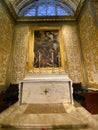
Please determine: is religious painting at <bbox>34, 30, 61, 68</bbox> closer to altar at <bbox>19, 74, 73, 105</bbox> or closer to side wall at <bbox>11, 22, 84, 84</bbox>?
side wall at <bbox>11, 22, 84, 84</bbox>

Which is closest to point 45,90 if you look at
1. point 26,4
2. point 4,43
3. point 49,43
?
point 4,43

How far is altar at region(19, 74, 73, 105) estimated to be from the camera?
3172 mm

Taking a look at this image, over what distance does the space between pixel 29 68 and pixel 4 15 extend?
12.2 feet

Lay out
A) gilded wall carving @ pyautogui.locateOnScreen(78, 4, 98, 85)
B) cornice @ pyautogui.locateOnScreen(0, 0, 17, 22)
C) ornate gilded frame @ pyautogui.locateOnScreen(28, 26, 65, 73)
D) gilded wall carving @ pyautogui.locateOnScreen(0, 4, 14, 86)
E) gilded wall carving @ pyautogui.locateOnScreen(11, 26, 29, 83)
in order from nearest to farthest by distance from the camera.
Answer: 1. gilded wall carving @ pyautogui.locateOnScreen(78, 4, 98, 85)
2. gilded wall carving @ pyautogui.locateOnScreen(0, 4, 14, 86)
3. cornice @ pyautogui.locateOnScreen(0, 0, 17, 22)
4. ornate gilded frame @ pyautogui.locateOnScreen(28, 26, 65, 73)
5. gilded wall carving @ pyautogui.locateOnScreen(11, 26, 29, 83)

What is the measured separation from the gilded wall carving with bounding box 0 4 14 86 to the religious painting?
1.81 metres

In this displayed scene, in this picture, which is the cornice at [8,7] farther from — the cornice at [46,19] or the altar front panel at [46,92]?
the altar front panel at [46,92]

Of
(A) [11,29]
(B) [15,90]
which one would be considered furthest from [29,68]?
(A) [11,29]

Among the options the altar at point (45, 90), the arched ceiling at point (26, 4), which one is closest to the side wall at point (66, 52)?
the arched ceiling at point (26, 4)

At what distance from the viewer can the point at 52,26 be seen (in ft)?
23.5

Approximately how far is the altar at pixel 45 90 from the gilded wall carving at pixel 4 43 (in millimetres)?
2636

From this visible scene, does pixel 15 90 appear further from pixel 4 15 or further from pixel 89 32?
pixel 89 32

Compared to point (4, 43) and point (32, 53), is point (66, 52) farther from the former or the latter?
point (4, 43)

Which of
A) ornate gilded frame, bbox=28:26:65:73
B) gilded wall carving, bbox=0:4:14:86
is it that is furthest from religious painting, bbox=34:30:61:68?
gilded wall carving, bbox=0:4:14:86

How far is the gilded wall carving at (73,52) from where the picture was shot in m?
6.19
